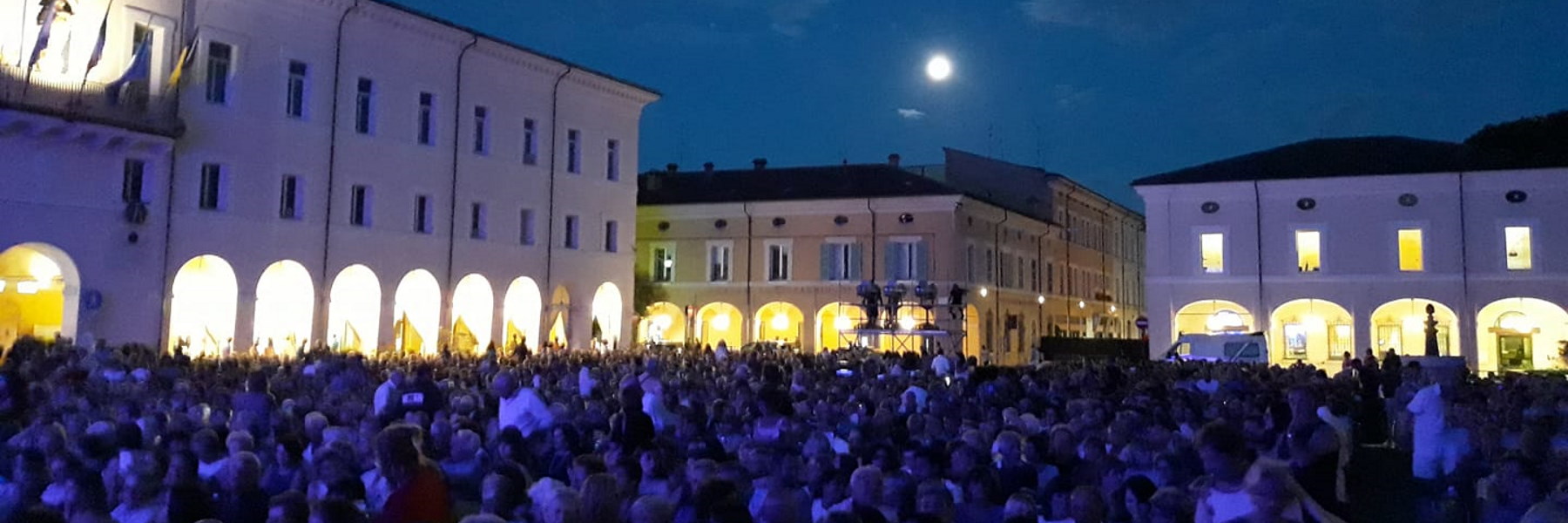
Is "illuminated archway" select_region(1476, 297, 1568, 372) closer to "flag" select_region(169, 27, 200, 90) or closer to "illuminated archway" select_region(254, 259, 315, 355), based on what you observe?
"illuminated archway" select_region(254, 259, 315, 355)

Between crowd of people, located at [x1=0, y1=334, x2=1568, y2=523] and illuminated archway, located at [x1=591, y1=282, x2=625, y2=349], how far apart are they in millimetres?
24927

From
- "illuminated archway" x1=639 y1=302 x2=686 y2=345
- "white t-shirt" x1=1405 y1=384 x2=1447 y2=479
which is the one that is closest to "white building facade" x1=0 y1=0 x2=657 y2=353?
"illuminated archway" x1=639 y1=302 x2=686 y2=345

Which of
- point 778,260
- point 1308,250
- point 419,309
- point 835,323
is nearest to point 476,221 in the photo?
point 419,309

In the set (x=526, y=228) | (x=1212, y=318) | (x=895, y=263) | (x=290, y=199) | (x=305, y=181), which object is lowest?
(x=1212, y=318)

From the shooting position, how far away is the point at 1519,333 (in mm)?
39125

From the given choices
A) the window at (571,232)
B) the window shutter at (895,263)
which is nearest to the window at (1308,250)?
the window shutter at (895,263)

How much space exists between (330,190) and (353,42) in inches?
153

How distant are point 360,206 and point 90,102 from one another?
814 centimetres

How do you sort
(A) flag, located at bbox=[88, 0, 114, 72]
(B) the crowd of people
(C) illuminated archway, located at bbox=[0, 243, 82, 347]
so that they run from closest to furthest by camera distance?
(B) the crowd of people, (A) flag, located at bbox=[88, 0, 114, 72], (C) illuminated archway, located at bbox=[0, 243, 82, 347]

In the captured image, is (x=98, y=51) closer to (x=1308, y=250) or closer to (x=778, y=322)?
(x=778, y=322)

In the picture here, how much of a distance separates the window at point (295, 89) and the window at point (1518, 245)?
35450mm

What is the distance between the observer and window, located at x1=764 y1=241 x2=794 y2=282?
4931 cm

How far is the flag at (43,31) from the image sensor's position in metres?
23.9

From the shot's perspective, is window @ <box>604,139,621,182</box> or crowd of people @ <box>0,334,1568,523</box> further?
window @ <box>604,139,621,182</box>
